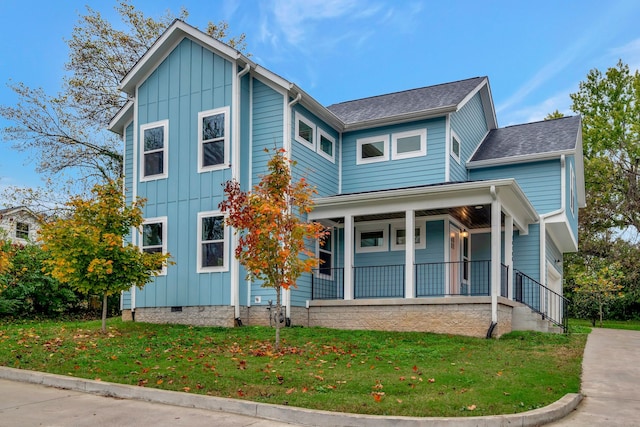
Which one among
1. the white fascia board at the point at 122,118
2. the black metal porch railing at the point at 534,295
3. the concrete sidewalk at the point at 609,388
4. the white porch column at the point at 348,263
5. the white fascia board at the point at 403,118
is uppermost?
the white fascia board at the point at 122,118

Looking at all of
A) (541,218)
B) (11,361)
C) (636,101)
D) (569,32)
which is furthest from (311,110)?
(636,101)

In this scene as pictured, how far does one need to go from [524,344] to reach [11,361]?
935 cm

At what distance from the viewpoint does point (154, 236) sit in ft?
50.3

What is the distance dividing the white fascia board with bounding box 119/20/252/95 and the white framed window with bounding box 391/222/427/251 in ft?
19.6

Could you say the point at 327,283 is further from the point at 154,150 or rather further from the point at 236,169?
the point at 154,150

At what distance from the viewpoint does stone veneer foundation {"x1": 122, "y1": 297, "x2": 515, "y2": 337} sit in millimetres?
12578

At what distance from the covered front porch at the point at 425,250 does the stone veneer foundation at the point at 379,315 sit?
Result: 1.4 inches

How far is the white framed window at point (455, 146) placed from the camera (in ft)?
52.9

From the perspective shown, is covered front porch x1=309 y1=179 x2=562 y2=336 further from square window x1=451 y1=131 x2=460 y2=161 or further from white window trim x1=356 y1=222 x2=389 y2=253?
square window x1=451 y1=131 x2=460 y2=161

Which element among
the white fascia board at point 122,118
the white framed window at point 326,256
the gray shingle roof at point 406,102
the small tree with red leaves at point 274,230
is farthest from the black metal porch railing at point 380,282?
the white fascia board at point 122,118

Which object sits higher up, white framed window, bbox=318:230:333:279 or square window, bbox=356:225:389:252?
square window, bbox=356:225:389:252

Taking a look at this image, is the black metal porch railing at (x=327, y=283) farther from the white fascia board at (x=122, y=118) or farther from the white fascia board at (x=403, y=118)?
the white fascia board at (x=122, y=118)

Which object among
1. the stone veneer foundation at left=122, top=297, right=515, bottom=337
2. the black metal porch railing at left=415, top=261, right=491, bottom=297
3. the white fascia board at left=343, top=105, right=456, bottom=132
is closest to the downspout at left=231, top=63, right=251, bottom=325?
the stone veneer foundation at left=122, top=297, right=515, bottom=337

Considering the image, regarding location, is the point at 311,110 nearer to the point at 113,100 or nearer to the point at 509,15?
the point at 509,15
